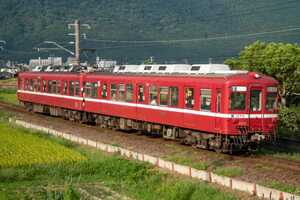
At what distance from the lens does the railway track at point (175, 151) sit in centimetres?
1763

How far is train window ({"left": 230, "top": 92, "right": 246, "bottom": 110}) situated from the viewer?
20.5 metres

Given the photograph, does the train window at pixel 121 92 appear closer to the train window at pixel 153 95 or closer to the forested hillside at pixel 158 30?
the train window at pixel 153 95

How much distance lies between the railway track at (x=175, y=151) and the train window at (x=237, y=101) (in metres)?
1.67

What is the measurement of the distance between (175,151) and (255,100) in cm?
340

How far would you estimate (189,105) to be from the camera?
73.7 ft

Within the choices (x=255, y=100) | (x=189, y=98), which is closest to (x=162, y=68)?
(x=189, y=98)

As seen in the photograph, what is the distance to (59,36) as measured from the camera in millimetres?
164500

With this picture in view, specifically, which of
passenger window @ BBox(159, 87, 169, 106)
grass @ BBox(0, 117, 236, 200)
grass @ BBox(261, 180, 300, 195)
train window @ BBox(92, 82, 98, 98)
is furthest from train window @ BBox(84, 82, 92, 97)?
grass @ BBox(261, 180, 300, 195)

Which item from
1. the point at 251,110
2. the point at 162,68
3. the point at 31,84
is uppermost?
the point at 162,68

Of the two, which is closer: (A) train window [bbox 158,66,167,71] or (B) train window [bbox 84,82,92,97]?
(A) train window [bbox 158,66,167,71]

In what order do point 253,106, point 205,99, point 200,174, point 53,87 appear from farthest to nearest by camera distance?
point 53,87
point 205,99
point 253,106
point 200,174

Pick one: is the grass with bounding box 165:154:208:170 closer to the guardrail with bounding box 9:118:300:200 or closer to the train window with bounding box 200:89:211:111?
the guardrail with bounding box 9:118:300:200

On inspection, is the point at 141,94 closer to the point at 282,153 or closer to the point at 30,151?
the point at 30,151

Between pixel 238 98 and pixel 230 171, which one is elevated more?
pixel 238 98
